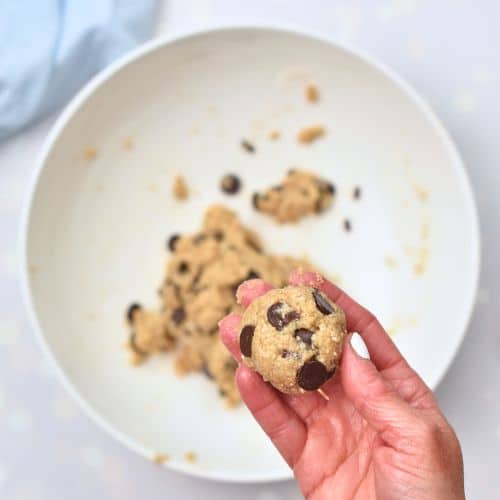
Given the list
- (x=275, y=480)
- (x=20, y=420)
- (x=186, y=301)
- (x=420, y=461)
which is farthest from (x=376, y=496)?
(x=20, y=420)

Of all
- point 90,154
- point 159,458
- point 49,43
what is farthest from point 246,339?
point 49,43

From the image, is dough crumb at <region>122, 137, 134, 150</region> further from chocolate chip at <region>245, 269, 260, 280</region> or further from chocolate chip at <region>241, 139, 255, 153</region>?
chocolate chip at <region>245, 269, 260, 280</region>

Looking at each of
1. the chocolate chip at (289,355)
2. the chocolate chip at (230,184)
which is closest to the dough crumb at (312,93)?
the chocolate chip at (230,184)

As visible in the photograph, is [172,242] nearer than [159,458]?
No

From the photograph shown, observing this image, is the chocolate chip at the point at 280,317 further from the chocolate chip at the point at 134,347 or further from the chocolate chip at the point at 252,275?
the chocolate chip at the point at 134,347

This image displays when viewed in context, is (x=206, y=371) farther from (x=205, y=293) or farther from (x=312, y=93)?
(x=312, y=93)

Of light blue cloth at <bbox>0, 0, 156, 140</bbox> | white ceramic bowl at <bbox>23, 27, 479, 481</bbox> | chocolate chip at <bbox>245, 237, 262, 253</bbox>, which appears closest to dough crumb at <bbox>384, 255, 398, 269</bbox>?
white ceramic bowl at <bbox>23, 27, 479, 481</bbox>
